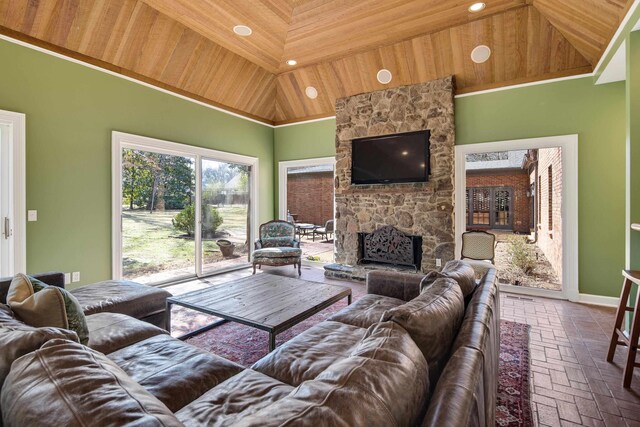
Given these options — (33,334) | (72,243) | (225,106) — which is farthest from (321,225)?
(33,334)

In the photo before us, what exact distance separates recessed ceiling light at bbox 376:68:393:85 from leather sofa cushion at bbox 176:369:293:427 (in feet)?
15.4

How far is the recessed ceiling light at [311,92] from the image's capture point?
5578 millimetres

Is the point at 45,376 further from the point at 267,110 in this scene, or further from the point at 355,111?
the point at 267,110

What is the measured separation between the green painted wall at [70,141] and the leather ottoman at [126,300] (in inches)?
52.5

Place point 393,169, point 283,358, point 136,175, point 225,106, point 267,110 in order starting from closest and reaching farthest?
point 283,358 → point 136,175 → point 393,169 → point 225,106 → point 267,110

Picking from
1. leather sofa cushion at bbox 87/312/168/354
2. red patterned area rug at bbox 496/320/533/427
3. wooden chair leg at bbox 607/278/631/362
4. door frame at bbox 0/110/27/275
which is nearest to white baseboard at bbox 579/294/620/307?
red patterned area rug at bbox 496/320/533/427

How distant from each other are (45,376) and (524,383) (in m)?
2.72

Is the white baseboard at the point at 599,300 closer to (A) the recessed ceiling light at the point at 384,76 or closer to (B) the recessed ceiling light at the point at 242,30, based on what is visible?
(A) the recessed ceiling light at the point at 384,76

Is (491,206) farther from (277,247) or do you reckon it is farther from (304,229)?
(277,247)

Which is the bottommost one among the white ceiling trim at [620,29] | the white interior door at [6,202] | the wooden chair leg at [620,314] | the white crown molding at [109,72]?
the wooden chair leg at [620,314]

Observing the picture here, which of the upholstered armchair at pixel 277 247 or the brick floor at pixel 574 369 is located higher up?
the upholstered armchair at pixel 277 247

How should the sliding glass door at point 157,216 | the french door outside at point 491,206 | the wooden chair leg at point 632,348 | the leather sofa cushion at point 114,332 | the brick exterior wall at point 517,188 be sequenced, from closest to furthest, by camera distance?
the leather sofa cushion at point 114,332
the wooden chair leg at point 632,348
the sliding glass door at point 157,216
the french door outside at point 491,206
the brick exterior wall at point 517,188

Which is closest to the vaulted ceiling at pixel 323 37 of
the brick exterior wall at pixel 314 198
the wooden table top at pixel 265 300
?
the wooden table top at pixel 265 300

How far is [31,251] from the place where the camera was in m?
3.36
